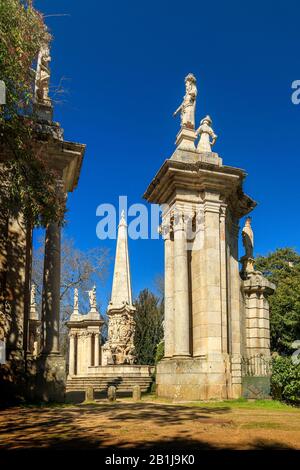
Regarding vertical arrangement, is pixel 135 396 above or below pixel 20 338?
below

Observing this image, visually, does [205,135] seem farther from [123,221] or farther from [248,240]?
[123,221]

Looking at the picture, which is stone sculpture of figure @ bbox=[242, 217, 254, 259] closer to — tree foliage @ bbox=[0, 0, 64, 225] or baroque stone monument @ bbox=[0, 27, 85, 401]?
baroque stone monument @ bbox=[0, 27, 85, 401]

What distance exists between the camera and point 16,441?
624cm

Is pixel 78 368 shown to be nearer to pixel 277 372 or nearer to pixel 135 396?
pixel 135 396

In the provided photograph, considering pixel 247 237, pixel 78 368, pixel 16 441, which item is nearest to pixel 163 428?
pixel 16 441

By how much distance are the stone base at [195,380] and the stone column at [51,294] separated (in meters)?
3.14

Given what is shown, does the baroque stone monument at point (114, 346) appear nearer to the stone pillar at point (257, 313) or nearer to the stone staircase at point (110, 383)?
the stone staircase at point (110, 383)

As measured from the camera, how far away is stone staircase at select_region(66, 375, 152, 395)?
2259 cm

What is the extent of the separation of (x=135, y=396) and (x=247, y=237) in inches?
256

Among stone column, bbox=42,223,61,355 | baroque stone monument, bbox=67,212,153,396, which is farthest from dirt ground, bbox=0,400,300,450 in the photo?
baroque stone monument, bbox=67,212,153,396

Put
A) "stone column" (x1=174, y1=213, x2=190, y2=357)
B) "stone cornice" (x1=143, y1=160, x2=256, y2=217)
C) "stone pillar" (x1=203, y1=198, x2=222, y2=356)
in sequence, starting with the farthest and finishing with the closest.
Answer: "stone cornice" (x1=143, y1=160, x2=256, y2=217) → "stone column" (x1=174, y1=213, x2=190, y2=357) → "stone pillar" (x1=203, y1=198, x2=222, y2=356)

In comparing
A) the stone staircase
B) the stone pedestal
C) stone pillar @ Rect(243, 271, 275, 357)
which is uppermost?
the stone pedestal

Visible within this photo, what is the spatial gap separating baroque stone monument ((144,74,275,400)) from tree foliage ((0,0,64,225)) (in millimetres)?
4536

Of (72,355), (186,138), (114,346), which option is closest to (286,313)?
(114,346)
